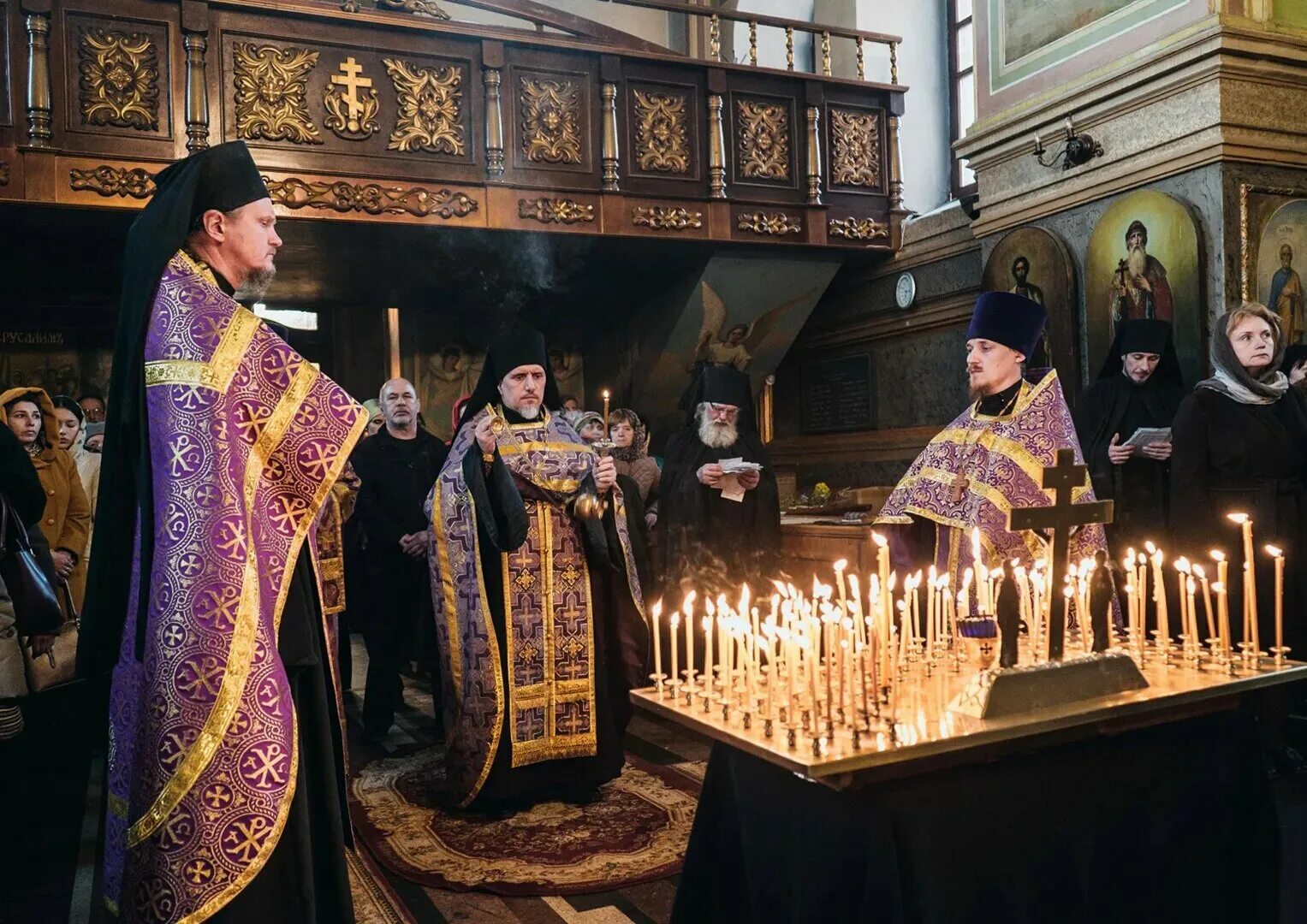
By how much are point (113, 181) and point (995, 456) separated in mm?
6259

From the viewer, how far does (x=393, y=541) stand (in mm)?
6176

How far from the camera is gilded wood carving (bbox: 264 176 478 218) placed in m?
7.70

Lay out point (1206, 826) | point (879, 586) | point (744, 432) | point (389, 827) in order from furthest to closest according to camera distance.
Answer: point (744, 432) < point (389, 827) < point (1206, 826) < point (879, 586)

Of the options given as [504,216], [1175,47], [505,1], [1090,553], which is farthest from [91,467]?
[1175,47]

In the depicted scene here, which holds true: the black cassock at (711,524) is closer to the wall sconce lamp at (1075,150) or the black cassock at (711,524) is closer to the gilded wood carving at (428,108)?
the wall sconce lamp at (1075,150)

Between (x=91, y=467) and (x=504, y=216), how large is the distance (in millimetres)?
3415

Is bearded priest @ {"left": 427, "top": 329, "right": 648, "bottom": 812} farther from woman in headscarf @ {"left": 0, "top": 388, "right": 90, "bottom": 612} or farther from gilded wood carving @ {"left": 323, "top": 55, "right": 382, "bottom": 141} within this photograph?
gilded wood carving @ {"left": 323, "top": 55, "right": 382, "bottom": 141}

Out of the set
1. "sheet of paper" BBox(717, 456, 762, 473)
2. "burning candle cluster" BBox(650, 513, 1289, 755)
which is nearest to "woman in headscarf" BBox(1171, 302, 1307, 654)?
"burning candle cluster" BBox(650, 513, 1289, 755)

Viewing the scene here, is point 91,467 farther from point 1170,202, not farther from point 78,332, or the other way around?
point 1170,202

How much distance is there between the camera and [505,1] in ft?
30.3

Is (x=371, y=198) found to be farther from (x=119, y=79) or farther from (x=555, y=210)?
(x=119, y=79)

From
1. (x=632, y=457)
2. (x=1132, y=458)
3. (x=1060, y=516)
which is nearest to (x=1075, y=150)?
(x=1132, y=458)

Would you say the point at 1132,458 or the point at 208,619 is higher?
the point at 1132,458

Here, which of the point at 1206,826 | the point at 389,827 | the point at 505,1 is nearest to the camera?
the point at 1206,826
